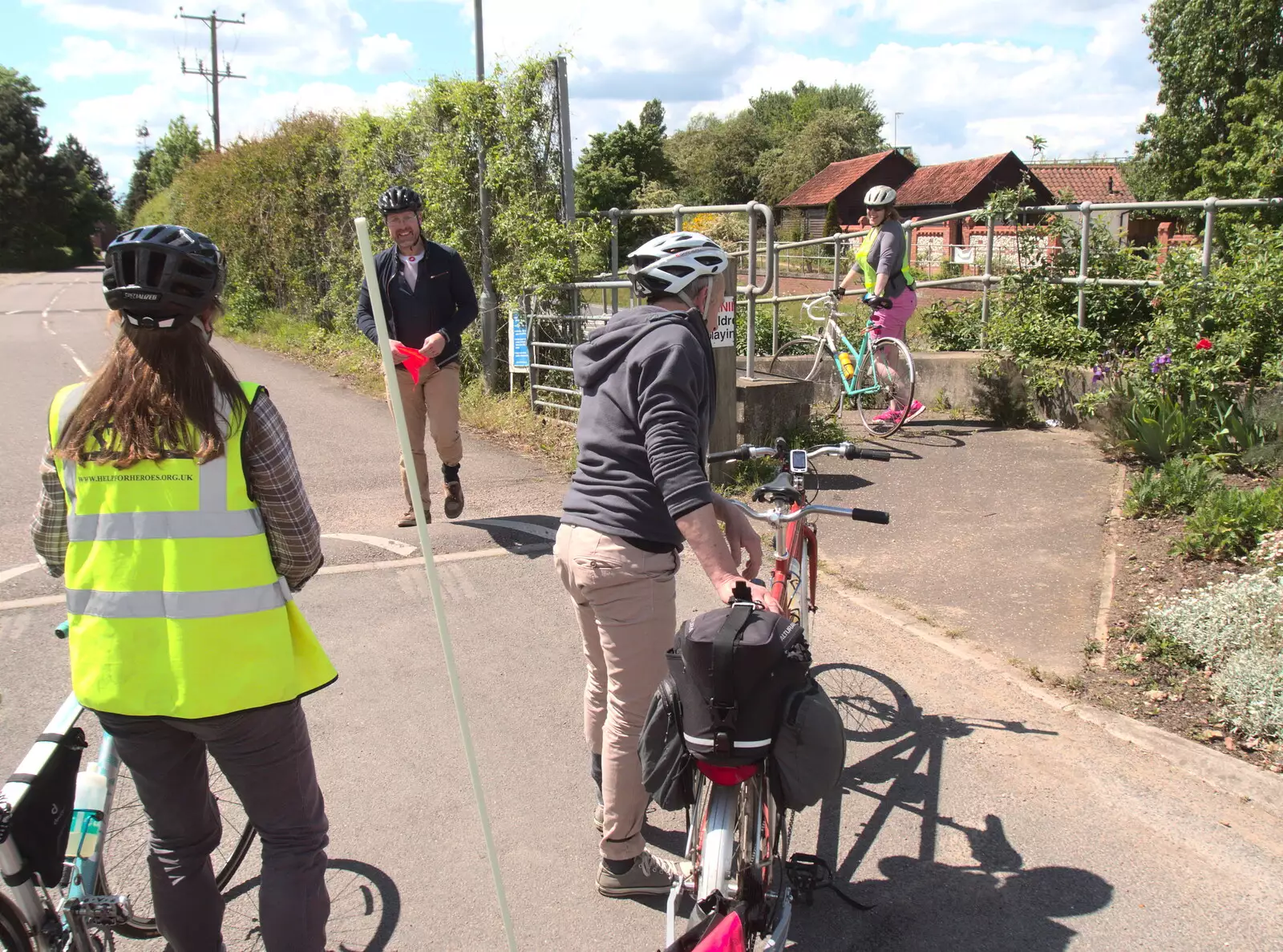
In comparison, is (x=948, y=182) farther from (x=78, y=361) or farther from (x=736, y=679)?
(x=736, y=679)

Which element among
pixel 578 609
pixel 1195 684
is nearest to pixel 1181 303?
pixel 1195 684

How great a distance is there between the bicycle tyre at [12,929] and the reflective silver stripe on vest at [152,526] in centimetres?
85

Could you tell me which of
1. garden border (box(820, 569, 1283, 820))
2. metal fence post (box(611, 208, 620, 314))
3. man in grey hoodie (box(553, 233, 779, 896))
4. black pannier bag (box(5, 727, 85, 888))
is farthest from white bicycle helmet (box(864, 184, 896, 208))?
black pannier bag (box(5, 727, 85, 888))

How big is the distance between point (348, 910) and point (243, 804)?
96 centimetres

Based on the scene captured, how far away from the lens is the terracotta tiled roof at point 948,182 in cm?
5094

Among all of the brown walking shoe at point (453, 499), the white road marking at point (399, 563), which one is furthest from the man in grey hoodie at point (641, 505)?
the brown walking shoe at point (453, 499)

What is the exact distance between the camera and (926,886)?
10.4 feet

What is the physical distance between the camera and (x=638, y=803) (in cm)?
304

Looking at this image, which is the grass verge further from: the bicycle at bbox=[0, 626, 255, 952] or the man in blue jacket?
the bicycle at bbox=[0, 626, 255, 952]

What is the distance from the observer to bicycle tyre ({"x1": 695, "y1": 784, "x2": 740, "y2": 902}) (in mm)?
2361

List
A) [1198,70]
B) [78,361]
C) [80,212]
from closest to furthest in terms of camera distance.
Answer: [78,361]
[1198,70]
[80,212]

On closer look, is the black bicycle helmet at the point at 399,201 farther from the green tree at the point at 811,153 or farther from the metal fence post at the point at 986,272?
the green tree at the point at 811,153

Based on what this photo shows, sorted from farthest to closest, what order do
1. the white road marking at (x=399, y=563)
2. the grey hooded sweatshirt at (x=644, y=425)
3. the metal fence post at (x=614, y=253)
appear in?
the metal fence post at (x=614, y=253)
the white road marking at (x=399, y=563)
the grey hooded sweatshirt at (x=644, y=425)

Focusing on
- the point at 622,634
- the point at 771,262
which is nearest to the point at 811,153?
the point at 771,262
